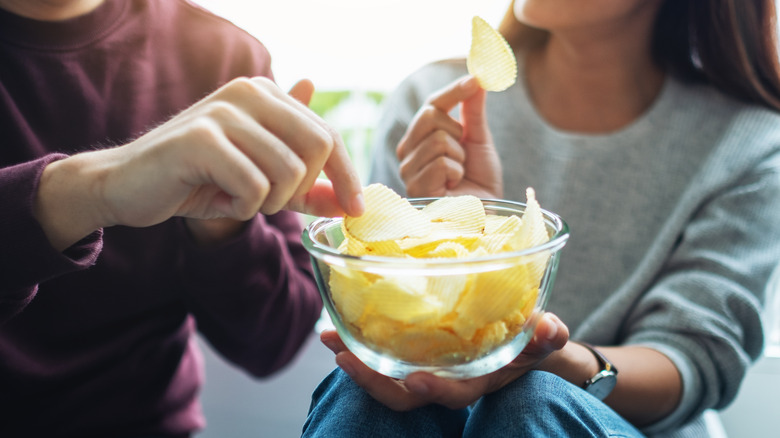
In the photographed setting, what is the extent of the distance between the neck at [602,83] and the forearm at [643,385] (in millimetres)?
415

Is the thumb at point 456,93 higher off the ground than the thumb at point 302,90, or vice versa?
the thumb at point 302,90

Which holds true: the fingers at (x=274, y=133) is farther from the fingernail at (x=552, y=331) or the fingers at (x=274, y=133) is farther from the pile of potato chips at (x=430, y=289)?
the fingernail at (x=552, y=331)

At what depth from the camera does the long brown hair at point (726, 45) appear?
92 cm

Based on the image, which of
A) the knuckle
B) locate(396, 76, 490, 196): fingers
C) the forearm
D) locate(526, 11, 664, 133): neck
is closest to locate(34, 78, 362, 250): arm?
the knuckle

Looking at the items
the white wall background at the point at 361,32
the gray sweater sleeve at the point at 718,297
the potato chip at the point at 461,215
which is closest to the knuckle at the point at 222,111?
the potato chip at the point at 461,215

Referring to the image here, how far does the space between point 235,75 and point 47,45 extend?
0.75ft

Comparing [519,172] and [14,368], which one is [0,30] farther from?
[519,172]

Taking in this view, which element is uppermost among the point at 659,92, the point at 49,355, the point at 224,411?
the point at 659,92

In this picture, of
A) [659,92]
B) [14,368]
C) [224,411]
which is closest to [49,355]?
[14,368]

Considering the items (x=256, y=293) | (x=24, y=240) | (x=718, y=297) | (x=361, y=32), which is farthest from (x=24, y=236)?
(x=361, y=32)

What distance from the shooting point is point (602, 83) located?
1028mm

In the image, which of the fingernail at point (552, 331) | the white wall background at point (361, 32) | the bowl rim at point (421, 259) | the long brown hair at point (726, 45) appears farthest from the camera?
the white wall background at point (361, 32)

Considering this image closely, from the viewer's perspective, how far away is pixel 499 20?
1121mm

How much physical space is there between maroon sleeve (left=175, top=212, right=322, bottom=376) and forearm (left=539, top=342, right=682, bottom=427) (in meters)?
0.44
